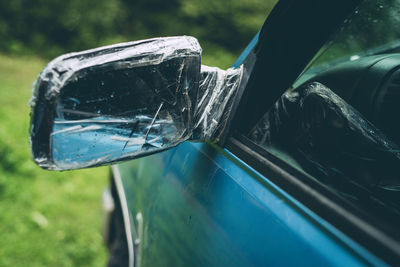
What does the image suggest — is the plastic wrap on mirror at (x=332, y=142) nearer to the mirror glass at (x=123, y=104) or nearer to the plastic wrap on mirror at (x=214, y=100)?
the plastic wrap on mirror at (x=214, y=100)

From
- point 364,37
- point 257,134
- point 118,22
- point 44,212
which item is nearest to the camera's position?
point 257,134

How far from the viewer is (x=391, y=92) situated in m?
1.26

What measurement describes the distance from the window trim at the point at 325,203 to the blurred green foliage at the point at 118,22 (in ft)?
26.2

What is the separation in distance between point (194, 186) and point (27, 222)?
7.46ft

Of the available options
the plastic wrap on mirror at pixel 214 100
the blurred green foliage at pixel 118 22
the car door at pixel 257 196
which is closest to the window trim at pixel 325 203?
the car door at pixel 257 196

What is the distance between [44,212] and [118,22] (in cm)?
677

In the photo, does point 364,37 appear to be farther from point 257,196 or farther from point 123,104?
point 123,104

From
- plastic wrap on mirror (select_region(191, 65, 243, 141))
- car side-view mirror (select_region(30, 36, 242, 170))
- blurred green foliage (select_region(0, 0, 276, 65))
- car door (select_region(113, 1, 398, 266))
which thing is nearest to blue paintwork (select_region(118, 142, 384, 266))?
car door (select_region(113, 1, 398, 266))

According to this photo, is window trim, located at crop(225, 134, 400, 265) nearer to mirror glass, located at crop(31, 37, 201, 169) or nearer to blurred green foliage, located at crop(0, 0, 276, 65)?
mirror glass, located at crop(31, 37, 201, 169)

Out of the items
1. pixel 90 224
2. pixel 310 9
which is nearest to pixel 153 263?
pixel 310 9

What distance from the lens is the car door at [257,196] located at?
0.88m

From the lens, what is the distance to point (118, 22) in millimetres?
8781

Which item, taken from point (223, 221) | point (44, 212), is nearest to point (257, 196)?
point (223, 221)

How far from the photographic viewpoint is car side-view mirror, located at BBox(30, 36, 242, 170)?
3.21 feet
